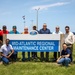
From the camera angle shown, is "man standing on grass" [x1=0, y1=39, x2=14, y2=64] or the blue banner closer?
"man standing on grass" [x1=0, y1=39, x2=14, y2=64]

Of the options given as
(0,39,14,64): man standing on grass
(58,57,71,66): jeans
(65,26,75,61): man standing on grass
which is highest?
(65,26,75,61): man standing on grass

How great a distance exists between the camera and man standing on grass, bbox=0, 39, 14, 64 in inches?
542

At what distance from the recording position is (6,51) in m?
14.0

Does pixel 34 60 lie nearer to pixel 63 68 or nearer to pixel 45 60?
pixel 45 60

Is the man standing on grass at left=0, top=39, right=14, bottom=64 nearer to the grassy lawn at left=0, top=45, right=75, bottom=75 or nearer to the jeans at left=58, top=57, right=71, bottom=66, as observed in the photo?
the grassy lawn at left=0, top=45, right=75, bottom=75

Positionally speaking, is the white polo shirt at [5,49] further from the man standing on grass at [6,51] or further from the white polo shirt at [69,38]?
the white polo shirt at [69,38]

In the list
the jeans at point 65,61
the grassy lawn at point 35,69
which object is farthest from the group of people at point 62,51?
the grassy lawn at point 35,69

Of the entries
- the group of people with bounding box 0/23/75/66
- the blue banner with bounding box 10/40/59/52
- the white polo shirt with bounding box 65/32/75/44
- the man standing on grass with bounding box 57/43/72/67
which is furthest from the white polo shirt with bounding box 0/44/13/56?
the white polo shirt with bounding box 65/32/75/44

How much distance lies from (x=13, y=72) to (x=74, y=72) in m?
2.77

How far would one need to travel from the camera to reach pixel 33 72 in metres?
12.3

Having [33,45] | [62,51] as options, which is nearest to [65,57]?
[62,51]

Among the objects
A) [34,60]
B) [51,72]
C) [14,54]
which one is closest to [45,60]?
[34,60]

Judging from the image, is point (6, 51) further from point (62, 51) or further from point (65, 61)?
point (65, 61)

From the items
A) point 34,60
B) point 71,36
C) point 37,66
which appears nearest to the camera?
point 37,66
